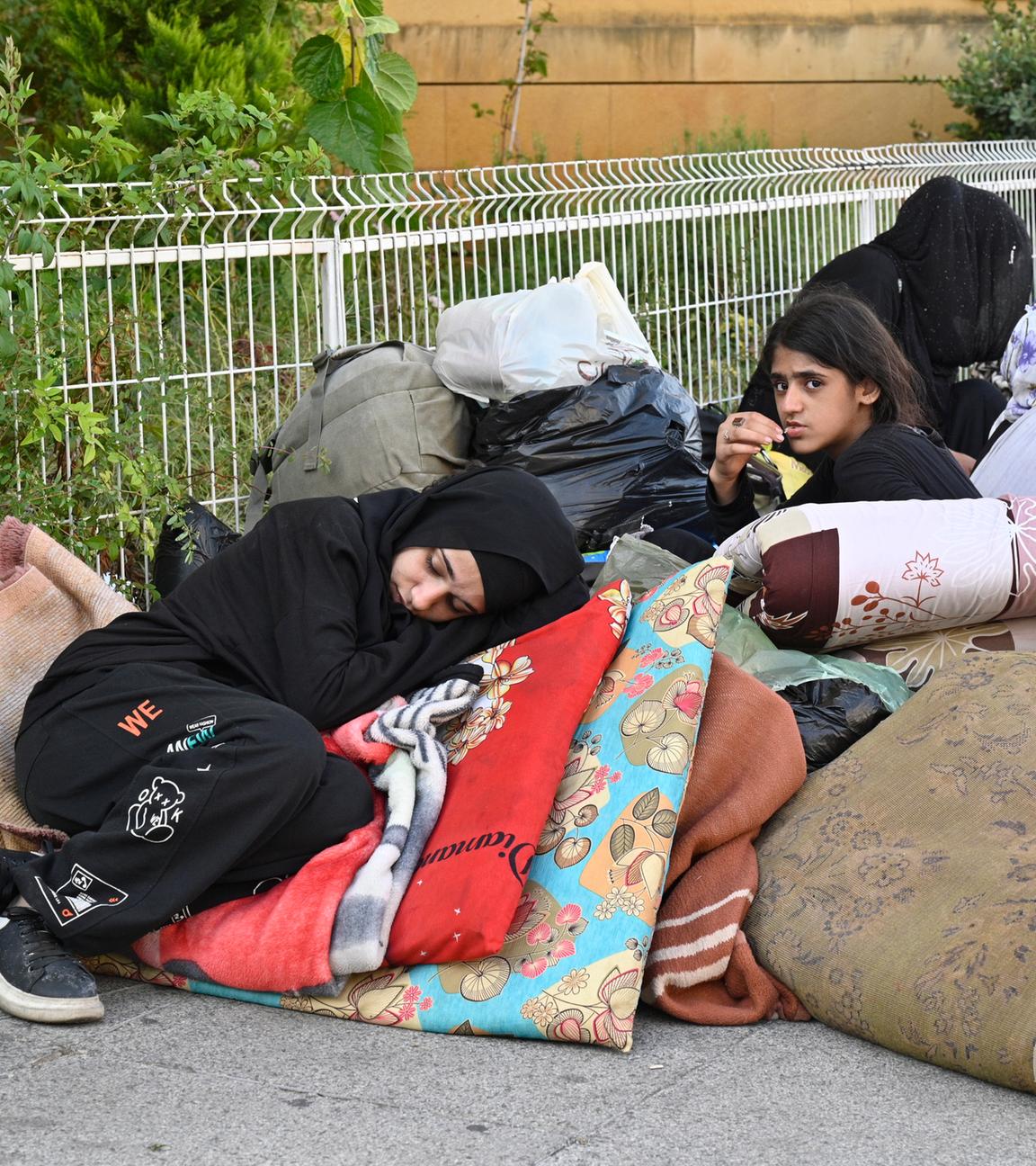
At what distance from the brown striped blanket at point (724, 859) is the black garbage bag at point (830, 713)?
0.12m

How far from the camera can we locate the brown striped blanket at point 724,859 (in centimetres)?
263

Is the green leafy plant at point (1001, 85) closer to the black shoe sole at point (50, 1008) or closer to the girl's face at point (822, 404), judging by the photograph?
the girl's face at point (822, 404)

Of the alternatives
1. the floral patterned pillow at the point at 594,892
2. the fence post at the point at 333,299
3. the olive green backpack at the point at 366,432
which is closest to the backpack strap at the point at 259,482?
the olive green backpack at the point at 366,432

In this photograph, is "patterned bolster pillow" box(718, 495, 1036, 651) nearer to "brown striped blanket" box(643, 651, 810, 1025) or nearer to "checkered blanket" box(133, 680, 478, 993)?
"brown striped blanket" box(643, 651, 810, 1025)

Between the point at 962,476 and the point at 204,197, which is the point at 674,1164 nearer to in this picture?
the point at 962,476

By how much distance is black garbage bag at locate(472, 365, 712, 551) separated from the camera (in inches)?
182

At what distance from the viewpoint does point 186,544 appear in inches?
166

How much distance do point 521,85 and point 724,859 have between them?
28.6ft

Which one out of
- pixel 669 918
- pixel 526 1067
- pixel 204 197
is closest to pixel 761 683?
pixel 669 918

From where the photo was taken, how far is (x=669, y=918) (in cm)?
272

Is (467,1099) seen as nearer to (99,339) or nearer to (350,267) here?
(99,339)

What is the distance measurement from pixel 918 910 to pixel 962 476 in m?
1.47

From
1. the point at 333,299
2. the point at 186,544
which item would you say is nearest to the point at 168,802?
the point at 186,544

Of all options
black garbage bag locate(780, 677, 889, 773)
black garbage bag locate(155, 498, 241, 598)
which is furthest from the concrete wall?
black garbage bag locate(780, 677, 889, 773)
